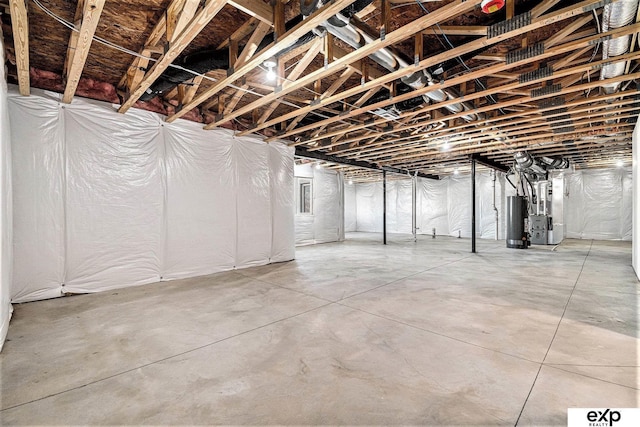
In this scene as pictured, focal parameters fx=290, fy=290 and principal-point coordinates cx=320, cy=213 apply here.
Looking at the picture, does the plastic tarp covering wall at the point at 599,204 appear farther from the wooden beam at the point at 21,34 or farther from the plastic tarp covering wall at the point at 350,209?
the wooden beam at the point at 21,34

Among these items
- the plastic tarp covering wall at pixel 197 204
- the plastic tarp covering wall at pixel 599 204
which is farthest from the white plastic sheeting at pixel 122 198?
the plastic tarp covering wall at pixel 599 204

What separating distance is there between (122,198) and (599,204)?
12354 millimetres

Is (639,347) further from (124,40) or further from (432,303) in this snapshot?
(124,40)

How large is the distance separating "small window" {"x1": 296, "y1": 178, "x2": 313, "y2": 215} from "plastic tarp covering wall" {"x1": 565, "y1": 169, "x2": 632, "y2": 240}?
8.18m

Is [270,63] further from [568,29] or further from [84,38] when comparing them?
[568,29]

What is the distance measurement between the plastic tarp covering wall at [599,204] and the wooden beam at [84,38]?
39.0 ft

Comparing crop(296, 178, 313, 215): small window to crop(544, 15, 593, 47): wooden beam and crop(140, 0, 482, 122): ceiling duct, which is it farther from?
crop(544, 15, 593, 47): wooden beam

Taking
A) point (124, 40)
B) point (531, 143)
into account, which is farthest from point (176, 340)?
point (531, 143)

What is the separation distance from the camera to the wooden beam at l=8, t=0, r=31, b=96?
183cm

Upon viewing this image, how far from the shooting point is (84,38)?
2135 mm

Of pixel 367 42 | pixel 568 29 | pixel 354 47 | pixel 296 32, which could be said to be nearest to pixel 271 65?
pixel 296 32

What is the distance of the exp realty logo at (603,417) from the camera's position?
1.39 meters

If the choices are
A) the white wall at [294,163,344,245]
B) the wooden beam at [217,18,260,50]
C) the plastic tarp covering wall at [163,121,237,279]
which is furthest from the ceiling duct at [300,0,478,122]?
the white wall at [294,163,344,245]

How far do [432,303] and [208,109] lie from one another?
4.27 meters
